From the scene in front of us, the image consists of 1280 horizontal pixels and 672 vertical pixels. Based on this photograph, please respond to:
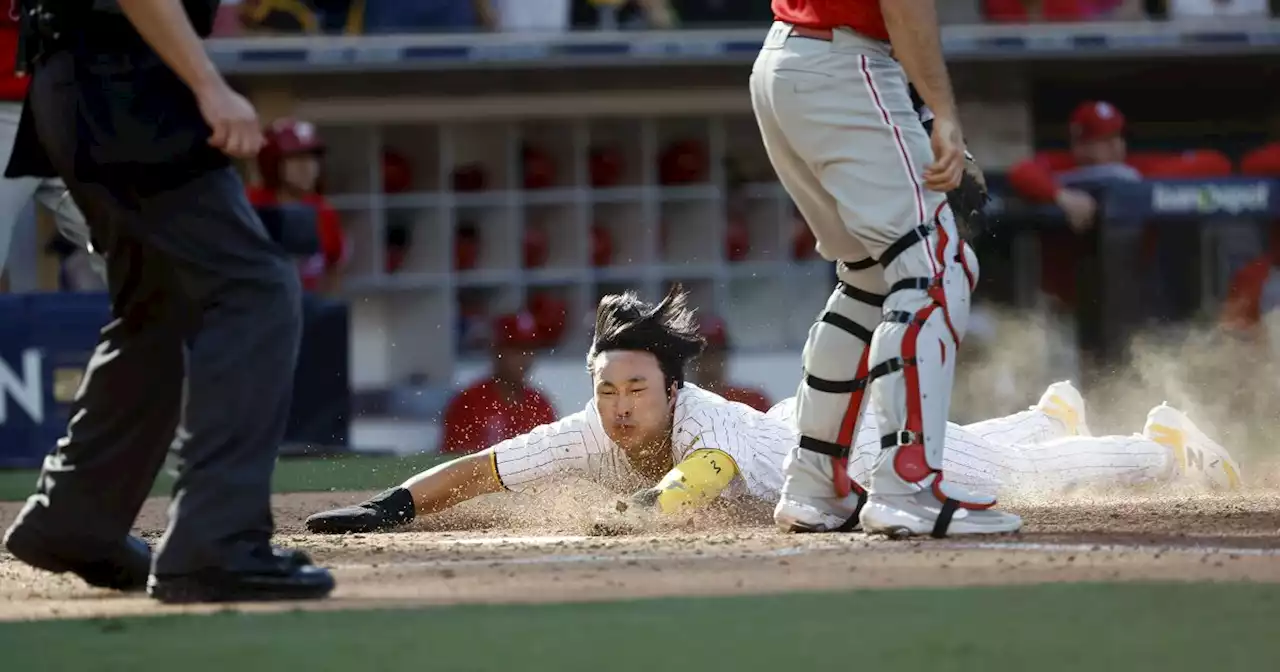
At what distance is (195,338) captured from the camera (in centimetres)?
415

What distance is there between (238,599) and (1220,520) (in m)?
2.76

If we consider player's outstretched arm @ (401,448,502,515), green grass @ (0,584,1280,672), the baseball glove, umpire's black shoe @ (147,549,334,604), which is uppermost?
the baseball glove

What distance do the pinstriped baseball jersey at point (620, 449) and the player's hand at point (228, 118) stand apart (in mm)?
2227

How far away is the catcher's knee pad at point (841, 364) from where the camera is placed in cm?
524

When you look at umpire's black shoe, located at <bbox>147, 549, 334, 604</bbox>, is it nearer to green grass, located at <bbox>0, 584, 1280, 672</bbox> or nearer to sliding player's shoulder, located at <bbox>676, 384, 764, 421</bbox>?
green grass, located at <bbox>0, 584, 1280, 672</bbox>

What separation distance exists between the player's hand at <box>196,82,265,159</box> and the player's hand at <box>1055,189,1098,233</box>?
27.5 feet

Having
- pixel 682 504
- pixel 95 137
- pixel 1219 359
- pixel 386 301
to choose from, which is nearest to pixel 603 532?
pixel 682 504

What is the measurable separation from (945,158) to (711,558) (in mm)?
1079

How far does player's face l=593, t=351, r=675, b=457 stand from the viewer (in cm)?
596

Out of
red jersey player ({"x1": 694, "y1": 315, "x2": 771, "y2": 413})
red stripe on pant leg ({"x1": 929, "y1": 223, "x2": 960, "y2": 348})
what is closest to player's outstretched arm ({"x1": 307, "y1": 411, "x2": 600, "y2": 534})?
red stripe on pant leg ({"x1": 929, "y1": 223, "x2": 960, "y2": 348})

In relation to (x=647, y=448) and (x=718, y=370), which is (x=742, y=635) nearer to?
(x=647, y=448)

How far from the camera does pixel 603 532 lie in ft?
18.1

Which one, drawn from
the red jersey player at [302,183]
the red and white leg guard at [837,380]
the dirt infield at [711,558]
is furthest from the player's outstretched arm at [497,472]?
the red jersey player at [302,183]

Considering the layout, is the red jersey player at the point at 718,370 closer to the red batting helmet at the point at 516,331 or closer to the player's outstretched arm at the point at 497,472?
the red batting helmet at the point at 516,331
